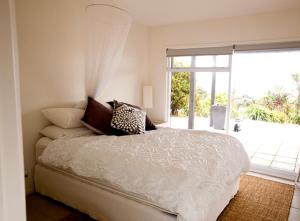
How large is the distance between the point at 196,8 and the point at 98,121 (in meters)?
2.16

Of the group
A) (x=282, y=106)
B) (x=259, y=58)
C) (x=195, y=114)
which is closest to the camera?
(x=259, y=58)

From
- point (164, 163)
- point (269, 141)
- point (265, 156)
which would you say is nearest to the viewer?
point (164, 163)

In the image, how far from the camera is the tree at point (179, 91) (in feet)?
14.6

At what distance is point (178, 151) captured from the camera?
2.20 metres

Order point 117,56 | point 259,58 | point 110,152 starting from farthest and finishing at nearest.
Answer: point 259,58 → point 117,56 → point 110,152

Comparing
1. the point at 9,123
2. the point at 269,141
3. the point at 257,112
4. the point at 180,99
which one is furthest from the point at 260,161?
the point at 9,123

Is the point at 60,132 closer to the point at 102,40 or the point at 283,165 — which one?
the point at 102,40

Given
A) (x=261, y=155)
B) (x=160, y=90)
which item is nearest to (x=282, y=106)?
(x=261, y=155)

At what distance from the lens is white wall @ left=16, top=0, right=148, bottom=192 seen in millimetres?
2627

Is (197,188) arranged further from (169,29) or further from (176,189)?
(169,29)

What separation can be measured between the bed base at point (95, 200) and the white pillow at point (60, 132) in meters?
0.39

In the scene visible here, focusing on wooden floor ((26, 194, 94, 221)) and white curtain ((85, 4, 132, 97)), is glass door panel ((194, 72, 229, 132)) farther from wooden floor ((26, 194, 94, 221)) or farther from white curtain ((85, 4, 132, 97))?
wooden floor ((26, 194, 94, 221))

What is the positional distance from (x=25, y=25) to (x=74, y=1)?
81cm

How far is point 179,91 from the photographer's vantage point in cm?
457
